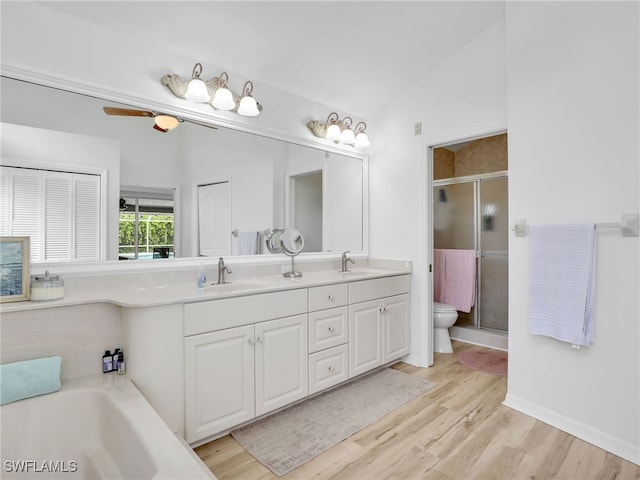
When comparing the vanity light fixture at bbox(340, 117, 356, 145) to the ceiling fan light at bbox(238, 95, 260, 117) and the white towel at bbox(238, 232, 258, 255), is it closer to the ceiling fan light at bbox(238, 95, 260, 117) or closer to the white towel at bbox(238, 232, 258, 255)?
the ceiling fan light at bbox(238, 95, 260, 117)

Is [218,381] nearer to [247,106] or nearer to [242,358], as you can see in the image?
[242,358]

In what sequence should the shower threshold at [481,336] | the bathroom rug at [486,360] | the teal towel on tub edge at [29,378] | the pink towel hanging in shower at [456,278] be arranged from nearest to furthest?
the teal towel on tub edge at [29,378]
the bathroom rug at [486,360]
the shower threshold at [481,336]
the pink towel hanging in shower at [456,278]

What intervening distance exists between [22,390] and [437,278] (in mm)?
3799

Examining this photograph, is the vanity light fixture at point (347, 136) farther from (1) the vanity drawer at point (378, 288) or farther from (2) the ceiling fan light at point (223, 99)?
(1) the vanity drawer at point (378, 288)

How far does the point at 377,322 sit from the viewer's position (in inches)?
110

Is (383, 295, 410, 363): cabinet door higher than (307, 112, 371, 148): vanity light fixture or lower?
lower

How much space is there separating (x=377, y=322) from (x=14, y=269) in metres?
2.28

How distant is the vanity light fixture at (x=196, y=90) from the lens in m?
2.09

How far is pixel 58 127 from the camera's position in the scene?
1803mm

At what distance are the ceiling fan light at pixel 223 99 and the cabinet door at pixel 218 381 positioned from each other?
1.40m

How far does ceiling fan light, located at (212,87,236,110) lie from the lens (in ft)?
7.29

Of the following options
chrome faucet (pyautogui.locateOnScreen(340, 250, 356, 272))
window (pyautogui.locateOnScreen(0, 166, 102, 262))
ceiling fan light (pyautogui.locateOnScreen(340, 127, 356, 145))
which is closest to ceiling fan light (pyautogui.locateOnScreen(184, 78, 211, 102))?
A: window (pyautogui.locateOnScreen(0, 166, 102, 262))

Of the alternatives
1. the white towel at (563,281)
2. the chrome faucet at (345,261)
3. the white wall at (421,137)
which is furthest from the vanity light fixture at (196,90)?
the white towel at (563,281)

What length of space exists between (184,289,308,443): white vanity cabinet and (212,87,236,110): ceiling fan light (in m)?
1.23
